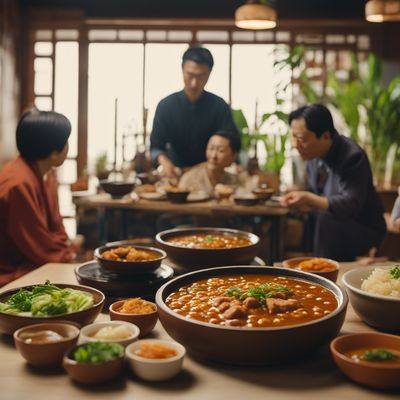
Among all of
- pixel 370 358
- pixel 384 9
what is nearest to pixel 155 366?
pixel 370 358

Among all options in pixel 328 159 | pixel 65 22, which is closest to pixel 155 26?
pixel 65 22

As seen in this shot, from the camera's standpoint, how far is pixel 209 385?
139cm

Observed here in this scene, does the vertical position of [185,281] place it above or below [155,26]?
below

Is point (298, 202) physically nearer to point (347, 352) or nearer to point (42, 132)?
point (42, 132)

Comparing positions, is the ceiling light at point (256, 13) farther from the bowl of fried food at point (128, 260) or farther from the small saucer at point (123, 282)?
the small saucer at point (123, 282)

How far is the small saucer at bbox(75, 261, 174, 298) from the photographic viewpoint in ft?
6.51

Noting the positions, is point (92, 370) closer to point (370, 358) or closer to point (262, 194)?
point (370, 358)

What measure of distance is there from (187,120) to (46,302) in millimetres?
3637

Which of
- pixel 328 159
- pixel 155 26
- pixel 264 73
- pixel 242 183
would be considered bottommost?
pixel 242 183

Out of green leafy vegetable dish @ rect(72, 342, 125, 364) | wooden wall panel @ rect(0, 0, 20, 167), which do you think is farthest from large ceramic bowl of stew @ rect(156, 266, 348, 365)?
wooden wall panel @ rect(0, 0, 20, 167)

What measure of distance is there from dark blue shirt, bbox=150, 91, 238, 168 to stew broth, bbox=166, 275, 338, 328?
10.9 ft

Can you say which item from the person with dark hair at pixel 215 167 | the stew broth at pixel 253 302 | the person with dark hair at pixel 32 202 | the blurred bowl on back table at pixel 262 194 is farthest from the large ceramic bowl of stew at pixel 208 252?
the person with dark hair at pixel 215 167

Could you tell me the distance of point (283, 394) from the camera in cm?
134

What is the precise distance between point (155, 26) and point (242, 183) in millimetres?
3959
